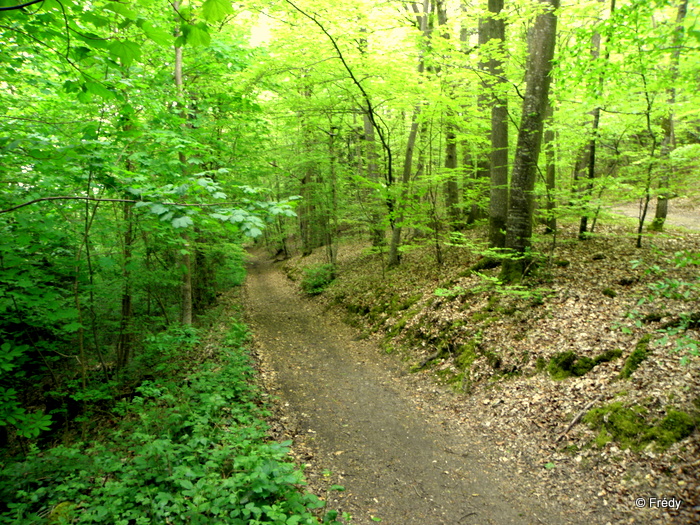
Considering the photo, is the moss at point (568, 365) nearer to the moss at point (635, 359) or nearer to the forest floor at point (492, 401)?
the forest floor at point (492, 401)

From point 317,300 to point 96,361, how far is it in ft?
25.1

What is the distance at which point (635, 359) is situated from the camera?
5.13 m

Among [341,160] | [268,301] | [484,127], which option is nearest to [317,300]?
[268,301]

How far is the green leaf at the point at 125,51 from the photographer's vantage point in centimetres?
205

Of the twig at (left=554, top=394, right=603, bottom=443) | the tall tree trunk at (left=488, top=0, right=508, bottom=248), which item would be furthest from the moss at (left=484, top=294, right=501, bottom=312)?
the twig at (left=554, top=394, right=603, bottom=443)

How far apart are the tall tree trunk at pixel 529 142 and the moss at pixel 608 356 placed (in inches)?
99.8

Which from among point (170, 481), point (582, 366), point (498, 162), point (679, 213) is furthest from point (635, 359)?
point (679, 213)

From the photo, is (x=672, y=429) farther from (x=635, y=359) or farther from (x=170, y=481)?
(x=170, y=481)

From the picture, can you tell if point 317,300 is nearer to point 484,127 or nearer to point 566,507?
point 484,127

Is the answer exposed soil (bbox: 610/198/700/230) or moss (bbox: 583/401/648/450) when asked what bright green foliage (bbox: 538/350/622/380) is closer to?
moss (bbox: 583/401/648/450)

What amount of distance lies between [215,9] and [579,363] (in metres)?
6.53

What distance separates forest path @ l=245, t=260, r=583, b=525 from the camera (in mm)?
4082

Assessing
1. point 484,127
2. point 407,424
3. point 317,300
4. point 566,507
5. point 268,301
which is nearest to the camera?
point 566,507

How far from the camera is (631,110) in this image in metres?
8.00
